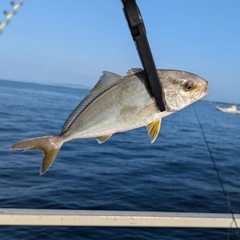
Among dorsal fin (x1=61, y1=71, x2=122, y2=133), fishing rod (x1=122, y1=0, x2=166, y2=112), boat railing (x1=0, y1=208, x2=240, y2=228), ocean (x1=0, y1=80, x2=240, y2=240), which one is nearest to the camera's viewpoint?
fishing rod (x1=122, y1=0, x2=166, y2=112)

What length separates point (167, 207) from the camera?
451 inches

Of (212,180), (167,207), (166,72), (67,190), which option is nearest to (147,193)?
(167,207)

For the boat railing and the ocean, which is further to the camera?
the ocean

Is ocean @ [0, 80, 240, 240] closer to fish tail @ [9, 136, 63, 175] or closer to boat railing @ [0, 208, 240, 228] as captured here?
boat railing @ [0, 208, 240, 228]

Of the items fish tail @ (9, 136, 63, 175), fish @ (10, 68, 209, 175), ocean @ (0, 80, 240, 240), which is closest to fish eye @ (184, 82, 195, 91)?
fish @ (10, 68, 209, 175)

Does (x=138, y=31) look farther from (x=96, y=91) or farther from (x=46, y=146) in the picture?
(x=46, y=146)

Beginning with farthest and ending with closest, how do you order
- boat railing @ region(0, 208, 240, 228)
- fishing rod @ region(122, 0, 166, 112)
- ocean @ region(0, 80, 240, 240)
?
ocean @ region(0, 80, 240, 240) → boat railing @ region(0, 208, 240, 228) → fishing rod @ region(122, 0, 166, 112)

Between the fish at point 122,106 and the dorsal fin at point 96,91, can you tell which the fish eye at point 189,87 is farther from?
the dorsal fin at point 96,91

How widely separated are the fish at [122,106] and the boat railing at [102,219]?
3.27 meters

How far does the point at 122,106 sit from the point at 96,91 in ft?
0.57

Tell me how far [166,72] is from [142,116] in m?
0.25

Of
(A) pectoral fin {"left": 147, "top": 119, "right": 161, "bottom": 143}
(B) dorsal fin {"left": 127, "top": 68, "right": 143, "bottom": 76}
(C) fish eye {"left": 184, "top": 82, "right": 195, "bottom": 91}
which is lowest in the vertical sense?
(A) pectoral fin {"left": 147, "top": 119, "right": 161, "bottom": 143}

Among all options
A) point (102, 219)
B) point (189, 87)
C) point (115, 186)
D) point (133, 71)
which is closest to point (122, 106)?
point (133, 71)

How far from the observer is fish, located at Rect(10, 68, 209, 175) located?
1.45m
